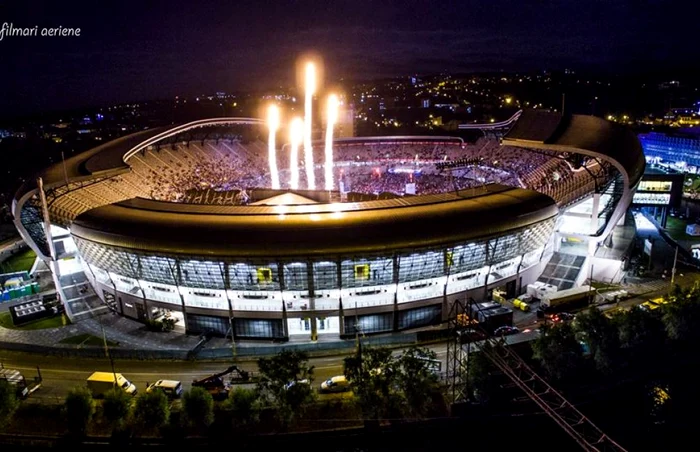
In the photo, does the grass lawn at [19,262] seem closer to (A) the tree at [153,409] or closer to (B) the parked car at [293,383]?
(A) the tree at [153,409]

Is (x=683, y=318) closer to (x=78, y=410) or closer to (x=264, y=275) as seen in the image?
(x=264, y=275)

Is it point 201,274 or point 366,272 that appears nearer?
point 366,272

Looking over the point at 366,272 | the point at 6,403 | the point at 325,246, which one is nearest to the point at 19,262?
the point at 6,403

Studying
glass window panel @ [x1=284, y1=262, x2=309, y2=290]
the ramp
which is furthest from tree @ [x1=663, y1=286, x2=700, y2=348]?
glass window panel @ [x1=284, y1=262, x2=309, y2=290]

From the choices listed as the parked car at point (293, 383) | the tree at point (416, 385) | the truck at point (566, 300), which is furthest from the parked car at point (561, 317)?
the parked car at point (293, 383)

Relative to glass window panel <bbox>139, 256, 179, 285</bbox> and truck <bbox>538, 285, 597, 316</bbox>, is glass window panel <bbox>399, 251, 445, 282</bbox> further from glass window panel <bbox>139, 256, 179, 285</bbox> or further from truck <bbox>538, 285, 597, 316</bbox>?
glass window panel <bbox>139, 256, 179, 285</bbox>

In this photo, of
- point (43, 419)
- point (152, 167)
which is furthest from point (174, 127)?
point (43, 419)
